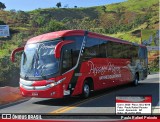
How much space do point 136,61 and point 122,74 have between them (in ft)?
0.99

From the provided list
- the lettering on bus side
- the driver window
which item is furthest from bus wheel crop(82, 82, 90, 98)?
the driver window

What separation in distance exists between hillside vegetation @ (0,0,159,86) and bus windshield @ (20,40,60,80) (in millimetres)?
143

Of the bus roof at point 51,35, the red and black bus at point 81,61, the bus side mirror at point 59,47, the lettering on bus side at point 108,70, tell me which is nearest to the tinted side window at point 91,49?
the red and black bus at point 81,61

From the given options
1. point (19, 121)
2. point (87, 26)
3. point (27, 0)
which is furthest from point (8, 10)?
point (19, 121)

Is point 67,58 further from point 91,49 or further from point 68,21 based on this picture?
point 68,21

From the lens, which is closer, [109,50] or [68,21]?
[68,21]

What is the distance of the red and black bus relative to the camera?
19.9 feet

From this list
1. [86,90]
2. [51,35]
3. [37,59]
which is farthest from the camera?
[86,90]

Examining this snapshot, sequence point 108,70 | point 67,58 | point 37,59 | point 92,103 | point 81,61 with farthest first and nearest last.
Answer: point 67,58
point 81,61
point 108,70
point 37,59
point 92,103

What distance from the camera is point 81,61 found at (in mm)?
6867

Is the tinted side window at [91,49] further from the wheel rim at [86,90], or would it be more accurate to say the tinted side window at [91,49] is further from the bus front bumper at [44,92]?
the bus front bumper at [44,92]

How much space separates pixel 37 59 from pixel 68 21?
746 millimetres

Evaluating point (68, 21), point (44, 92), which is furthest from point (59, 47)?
point (44, 92)

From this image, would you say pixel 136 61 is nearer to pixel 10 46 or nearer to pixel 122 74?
pixel 122 74
